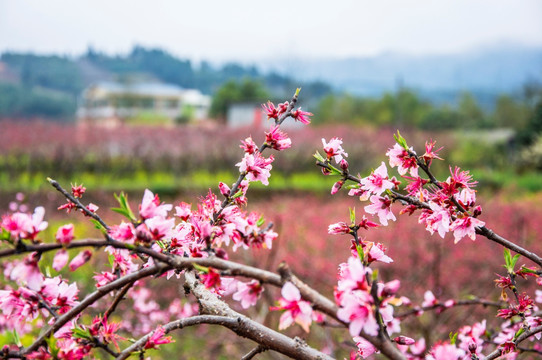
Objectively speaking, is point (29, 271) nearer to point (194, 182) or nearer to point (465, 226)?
point (465, 226)

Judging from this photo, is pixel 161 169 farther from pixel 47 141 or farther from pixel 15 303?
pixel 15 303

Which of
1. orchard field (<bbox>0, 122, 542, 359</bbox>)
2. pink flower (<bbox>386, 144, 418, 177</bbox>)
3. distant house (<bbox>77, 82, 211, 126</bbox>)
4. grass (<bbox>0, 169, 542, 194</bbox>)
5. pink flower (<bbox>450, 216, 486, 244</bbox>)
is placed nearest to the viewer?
pink flower (<bbox>450, 216, 486, 244</bbox>)

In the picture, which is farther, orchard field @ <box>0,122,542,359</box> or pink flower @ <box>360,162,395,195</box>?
orchard field @ <box>0,122,542,359</box>

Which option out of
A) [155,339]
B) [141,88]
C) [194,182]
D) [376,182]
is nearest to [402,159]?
[376,182]

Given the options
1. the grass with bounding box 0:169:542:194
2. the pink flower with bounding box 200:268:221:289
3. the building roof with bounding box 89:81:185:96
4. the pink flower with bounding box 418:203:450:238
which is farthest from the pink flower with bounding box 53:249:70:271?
the building roof with bounding box 89:81:185:96

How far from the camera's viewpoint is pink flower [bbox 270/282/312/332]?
64cm

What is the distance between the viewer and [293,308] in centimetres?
66

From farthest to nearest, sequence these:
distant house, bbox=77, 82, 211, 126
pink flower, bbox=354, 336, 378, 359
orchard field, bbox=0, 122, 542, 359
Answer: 1. distant house, bbox=77, 82, 211, 126
2. orchard field, bbox=0, 122, 542, 359
3. pink flower, bbox=354, 336, 378, 359

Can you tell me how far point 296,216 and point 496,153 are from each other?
13.4 metres

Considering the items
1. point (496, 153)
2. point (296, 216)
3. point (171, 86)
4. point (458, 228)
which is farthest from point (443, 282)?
point (171, 86)

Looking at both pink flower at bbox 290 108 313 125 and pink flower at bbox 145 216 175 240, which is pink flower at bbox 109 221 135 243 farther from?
pink flower at bbox 290 108 313 125

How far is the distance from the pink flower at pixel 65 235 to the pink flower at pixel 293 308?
298mm

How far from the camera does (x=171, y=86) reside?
56.5 metres

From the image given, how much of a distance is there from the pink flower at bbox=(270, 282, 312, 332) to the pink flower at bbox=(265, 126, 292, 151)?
21.2 inches
